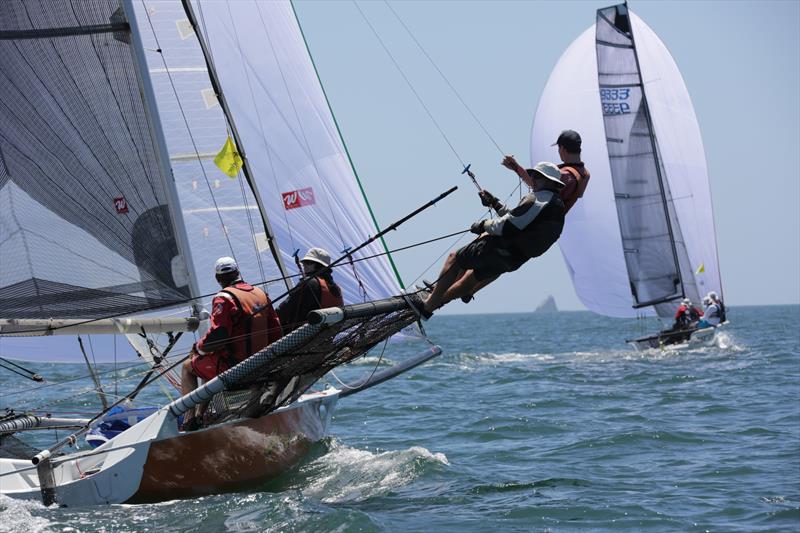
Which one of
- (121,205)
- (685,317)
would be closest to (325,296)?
(121,205)

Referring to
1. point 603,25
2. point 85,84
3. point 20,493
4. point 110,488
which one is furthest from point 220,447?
point 603,25

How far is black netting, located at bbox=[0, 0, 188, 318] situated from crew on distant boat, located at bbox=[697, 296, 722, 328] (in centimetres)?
2034

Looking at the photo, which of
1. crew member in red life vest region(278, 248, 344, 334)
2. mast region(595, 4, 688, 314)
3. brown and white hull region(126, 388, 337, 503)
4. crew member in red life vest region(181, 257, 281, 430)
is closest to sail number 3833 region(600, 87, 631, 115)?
mast region(595, 4, 688, 314)

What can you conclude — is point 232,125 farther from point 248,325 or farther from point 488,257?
point 488,257

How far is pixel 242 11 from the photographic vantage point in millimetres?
13156

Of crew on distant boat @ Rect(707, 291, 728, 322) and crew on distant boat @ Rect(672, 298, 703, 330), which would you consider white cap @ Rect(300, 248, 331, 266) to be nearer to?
crew on distant boat @ Rect(672, 298, 703, 330)

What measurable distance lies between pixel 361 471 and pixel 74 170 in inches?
127

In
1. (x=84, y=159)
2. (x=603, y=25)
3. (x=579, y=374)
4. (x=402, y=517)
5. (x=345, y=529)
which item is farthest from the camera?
(x=603, y=25)

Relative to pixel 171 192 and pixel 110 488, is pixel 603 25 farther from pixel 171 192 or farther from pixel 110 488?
pixel 110 488

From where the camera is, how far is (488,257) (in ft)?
23.7

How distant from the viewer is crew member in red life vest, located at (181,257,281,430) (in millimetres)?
7734

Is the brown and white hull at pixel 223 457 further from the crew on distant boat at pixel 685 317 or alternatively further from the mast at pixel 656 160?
the mast at pixel 656 160

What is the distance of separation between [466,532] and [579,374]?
517 inches

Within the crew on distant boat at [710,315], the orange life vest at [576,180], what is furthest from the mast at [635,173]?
the orange life vest at [576,180]
